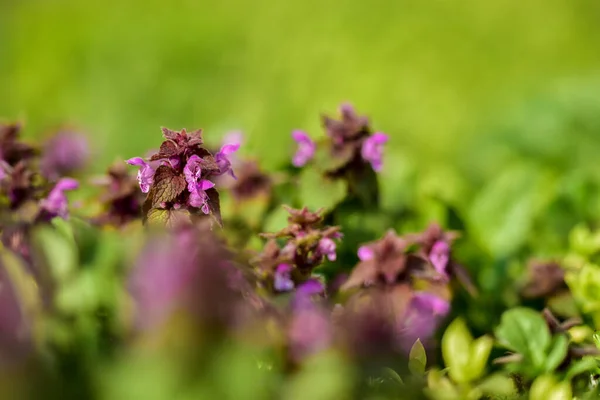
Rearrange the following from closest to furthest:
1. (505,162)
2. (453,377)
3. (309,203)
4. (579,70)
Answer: (453,377) < (309,203) < (505,162) < (579,70)

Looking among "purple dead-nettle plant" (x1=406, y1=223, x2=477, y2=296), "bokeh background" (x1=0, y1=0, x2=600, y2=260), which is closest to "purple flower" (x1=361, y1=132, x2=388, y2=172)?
"purple dead-nettle plant" (x1=406, y1=223, x2=477, y2=296)

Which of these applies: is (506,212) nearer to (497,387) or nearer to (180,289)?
(497,387)

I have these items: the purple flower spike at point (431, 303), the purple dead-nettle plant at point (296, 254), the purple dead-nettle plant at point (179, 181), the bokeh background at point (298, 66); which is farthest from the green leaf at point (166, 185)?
the bokeh background at point (298, 66)

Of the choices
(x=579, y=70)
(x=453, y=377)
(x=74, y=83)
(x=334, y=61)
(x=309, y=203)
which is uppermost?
(x=74, y=83)

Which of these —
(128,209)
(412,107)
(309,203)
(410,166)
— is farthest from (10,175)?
(412,107)

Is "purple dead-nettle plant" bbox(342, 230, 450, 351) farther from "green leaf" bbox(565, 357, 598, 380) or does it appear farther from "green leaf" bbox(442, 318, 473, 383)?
"green leaf" bbox(565, 357, 598, 380)

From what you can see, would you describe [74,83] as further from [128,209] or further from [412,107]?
[128,209]
